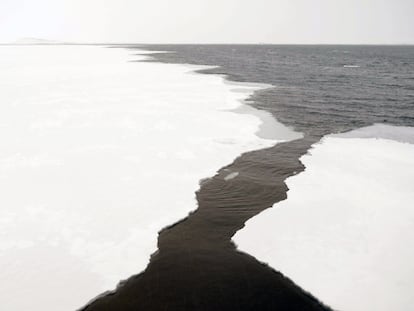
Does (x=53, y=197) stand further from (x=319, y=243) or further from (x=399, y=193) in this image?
(x=399, y=193)

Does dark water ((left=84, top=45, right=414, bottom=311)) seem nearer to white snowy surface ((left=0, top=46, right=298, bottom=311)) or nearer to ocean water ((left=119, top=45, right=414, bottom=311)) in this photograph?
ocean water ((left=119, top=45, right=414, bottom=311))

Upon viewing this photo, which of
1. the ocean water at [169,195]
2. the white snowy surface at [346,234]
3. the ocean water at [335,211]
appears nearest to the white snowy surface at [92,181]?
the ocean water at [169,195]

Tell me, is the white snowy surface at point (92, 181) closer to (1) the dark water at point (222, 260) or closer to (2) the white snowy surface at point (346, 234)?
(1) the dark water at point (222, 260)

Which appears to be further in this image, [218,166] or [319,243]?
[218,166]

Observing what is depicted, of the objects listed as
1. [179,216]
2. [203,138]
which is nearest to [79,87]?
[203,138]

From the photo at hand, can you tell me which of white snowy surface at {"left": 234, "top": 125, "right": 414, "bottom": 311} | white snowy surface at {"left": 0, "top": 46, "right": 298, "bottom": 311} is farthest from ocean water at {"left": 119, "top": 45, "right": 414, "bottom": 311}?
white snowy surface at {"left": 0, "top": 46, "right": 298, "bottom": 311}
